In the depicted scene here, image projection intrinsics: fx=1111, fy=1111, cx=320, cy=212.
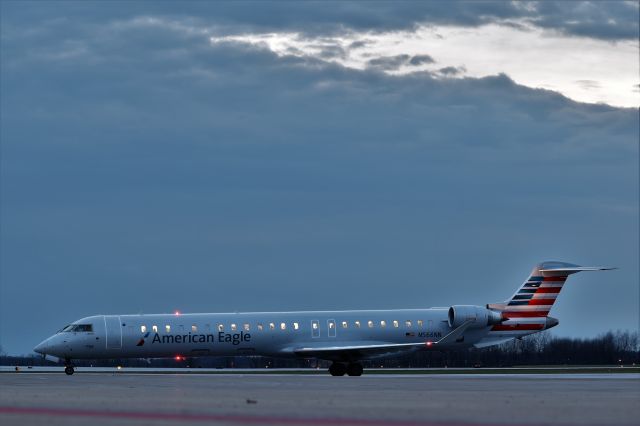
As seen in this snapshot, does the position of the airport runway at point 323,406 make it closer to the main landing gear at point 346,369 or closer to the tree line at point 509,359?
the main landing gear at point 346,369

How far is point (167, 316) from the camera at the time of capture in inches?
2416

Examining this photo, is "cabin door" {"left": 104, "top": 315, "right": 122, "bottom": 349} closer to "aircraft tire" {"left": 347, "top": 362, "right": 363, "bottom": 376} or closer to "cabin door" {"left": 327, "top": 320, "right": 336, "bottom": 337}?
"cabin door" {"left": 327, "top": 320, "right": 336, "bottom": 337}

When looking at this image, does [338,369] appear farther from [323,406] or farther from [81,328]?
[323,406]

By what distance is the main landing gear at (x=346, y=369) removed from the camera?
60594 millimetres

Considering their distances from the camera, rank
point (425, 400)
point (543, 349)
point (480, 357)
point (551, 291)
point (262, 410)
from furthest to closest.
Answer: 1. point (543, 349)
2. point (480, 357)
3. point (551, 291)
4. point (425, 400)
5. point (262, 410)

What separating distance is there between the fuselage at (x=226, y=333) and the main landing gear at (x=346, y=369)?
4.02ft

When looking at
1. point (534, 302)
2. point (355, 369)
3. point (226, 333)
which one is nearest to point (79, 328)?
point (226, 333)

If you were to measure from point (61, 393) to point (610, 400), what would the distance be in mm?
16563

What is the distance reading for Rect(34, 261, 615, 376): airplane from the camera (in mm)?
60594

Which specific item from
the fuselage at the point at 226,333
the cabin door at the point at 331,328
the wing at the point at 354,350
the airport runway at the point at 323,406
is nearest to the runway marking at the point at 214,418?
the airport runway at the point at 323,406

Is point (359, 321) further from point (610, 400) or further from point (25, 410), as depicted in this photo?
point (25, 410)

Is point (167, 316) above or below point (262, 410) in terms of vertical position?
above

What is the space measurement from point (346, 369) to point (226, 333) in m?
6.88

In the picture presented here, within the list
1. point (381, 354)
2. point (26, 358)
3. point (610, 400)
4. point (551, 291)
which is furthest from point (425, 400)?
point (26, 358)
